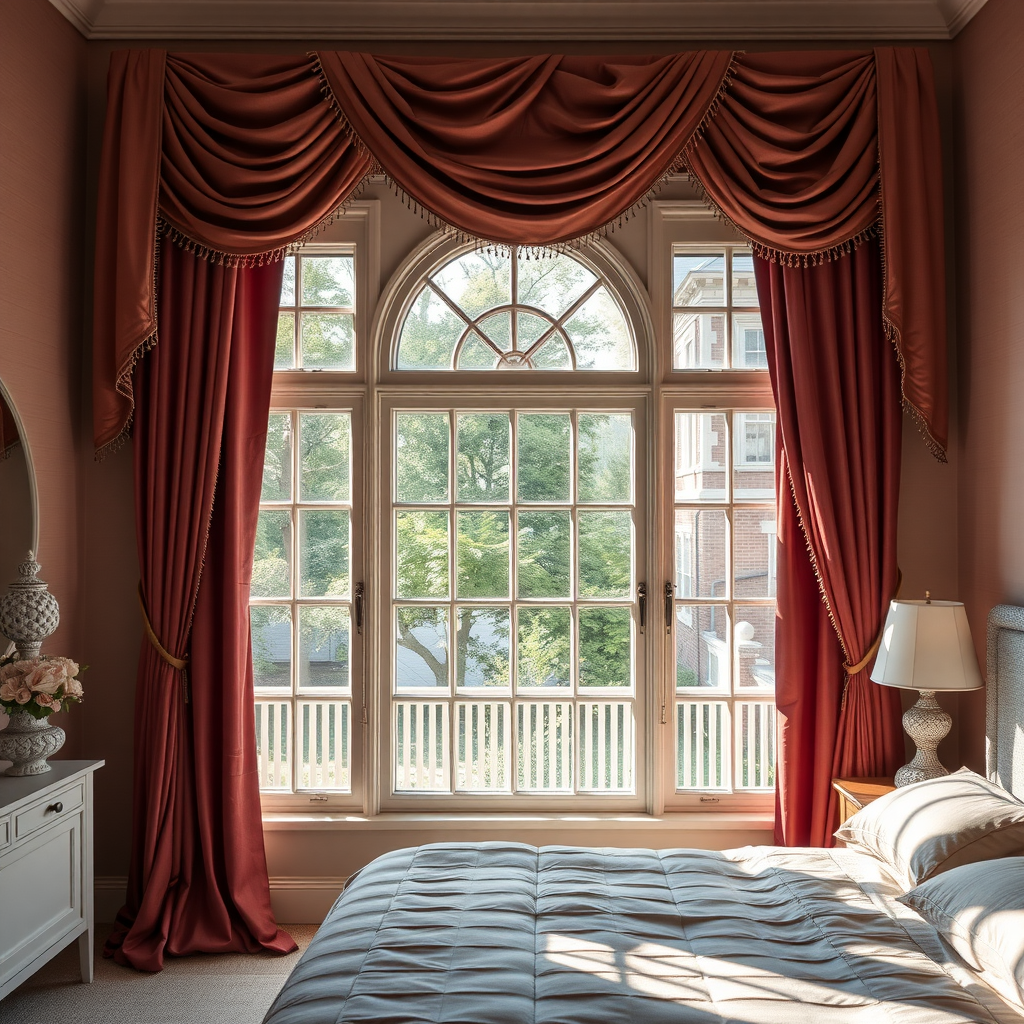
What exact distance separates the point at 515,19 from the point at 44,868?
3.20m

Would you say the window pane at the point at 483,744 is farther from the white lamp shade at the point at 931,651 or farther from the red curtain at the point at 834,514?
the white lamp shade at the point at 931,651

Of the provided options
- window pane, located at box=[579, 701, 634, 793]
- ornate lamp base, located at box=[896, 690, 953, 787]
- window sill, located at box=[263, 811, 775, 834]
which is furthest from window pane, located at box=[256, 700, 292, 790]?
ornate lamp base, located at box=[896, 690, 953, 787]

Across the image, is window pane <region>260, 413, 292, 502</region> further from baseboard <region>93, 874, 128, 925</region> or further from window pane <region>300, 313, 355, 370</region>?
baseboard <region>93, 874, 128, 925</region>

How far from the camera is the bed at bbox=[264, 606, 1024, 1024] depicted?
1.55 meters

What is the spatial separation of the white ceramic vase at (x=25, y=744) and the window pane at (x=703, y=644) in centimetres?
215

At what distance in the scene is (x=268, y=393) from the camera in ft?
10.3

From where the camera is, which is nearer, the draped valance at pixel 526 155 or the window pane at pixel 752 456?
the draped valance at pixel 526 155

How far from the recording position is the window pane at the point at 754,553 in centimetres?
329

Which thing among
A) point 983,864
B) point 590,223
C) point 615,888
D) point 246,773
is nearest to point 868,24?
point 590,223

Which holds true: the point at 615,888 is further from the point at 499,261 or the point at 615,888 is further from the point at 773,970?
the point at 499,261

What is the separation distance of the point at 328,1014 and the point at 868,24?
3526 millimetres

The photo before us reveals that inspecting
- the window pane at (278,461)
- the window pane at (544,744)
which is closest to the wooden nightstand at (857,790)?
the window pane at (544,744)

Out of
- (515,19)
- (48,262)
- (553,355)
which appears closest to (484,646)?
(553,355)

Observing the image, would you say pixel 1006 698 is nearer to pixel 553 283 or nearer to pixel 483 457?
pixel 483 457
